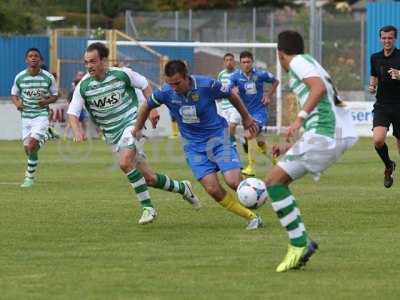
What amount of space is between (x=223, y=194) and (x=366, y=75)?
29.3 m

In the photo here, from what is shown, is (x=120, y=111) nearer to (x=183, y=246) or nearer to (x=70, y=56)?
(x=183, y=246)

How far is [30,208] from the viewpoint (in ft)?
54.3

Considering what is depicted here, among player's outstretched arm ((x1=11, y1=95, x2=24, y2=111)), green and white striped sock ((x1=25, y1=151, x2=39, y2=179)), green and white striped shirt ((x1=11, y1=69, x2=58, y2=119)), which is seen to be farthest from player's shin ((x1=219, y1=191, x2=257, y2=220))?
player's outstretched arm ((x1=11, y1=95, x2=24, y2=111))

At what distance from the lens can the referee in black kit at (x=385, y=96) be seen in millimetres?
17609

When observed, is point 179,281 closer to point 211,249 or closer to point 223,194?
point 211,249

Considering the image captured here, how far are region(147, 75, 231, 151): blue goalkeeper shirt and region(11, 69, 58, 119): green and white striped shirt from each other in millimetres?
7157

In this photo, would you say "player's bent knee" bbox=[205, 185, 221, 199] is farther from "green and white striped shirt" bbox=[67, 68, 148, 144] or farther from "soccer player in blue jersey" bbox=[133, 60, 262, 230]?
"green and white striped shirt" bbox=[67, 68, 148, 144]

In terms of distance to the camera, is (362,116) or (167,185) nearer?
(167,185)

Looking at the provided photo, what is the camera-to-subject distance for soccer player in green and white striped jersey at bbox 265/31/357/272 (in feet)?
35.0

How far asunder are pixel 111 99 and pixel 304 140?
4.58 metres

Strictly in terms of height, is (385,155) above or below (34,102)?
below

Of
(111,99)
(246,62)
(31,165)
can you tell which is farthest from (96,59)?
(246,62)

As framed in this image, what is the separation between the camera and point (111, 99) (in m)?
15.1

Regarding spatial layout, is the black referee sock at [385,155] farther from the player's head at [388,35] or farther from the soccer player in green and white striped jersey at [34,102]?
the soccer player in green and white striped jersey at [34,102]
